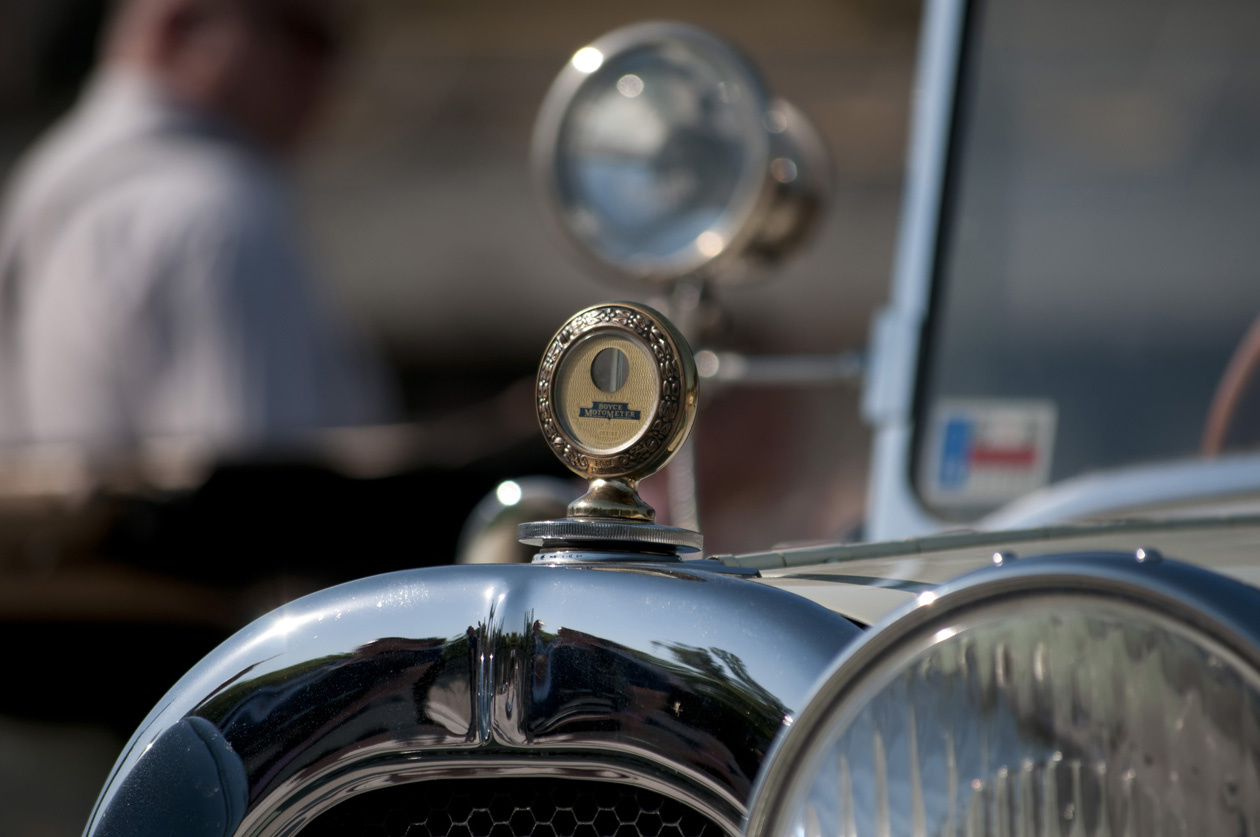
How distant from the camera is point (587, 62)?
195 centimetres

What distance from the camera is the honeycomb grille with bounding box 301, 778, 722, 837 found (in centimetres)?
103

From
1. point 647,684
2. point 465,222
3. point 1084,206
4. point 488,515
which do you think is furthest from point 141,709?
point 465,222

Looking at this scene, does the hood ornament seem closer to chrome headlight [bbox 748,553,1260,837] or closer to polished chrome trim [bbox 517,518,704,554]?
polished chrome trim [bbox 517,518,704,554]

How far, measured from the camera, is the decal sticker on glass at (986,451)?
174 cm

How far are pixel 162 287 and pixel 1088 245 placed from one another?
2.21 metres

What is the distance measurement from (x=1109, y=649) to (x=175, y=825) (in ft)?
2.08

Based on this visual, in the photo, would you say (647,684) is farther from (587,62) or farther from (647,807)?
(587,62)

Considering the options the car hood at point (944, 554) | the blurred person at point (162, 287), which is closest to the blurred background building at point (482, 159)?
the blurred person at point (162, 287)

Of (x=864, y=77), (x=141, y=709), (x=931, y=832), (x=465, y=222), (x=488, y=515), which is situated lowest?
(x=931, y=832)

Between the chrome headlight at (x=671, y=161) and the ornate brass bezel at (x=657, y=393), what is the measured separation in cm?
85

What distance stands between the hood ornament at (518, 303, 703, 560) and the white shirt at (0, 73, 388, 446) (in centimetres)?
236

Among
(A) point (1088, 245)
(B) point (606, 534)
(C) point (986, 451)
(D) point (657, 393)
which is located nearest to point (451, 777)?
(B) point (606, 534)

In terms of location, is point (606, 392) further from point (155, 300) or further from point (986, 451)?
point (155, 300)

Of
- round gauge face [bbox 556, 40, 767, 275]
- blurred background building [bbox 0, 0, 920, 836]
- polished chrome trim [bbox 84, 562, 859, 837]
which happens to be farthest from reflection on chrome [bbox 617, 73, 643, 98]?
blurred background building [bbox 0, 0, 920, 836]
